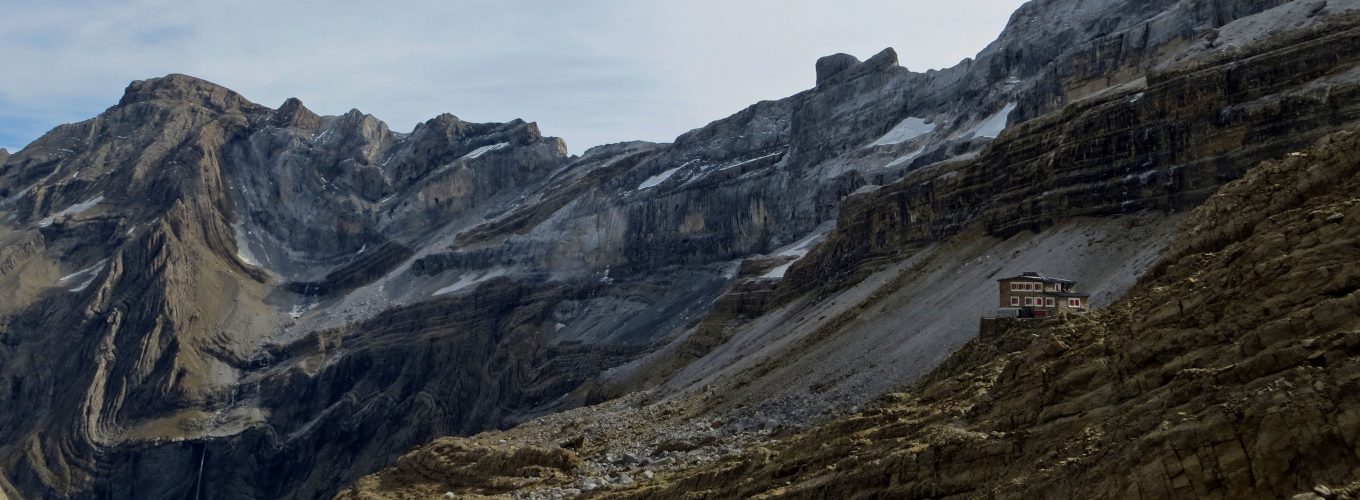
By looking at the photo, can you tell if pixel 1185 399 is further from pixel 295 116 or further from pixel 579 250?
pixel 295 116

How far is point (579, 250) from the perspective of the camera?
132 metres

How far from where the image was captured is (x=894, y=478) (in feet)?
82.6

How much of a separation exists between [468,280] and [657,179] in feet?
73.8

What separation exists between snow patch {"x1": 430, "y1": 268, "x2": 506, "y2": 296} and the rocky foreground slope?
101076mm

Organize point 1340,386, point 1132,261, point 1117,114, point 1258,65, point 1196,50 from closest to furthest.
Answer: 1. point 1340,386
2. point 1132,261
3. point 1258,65
4. point 1117,114
5. point 1196,50

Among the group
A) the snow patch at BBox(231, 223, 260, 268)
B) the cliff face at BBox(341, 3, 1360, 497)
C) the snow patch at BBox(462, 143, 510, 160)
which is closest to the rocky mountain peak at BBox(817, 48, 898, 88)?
the cliff face at BBox(341, 3, 1360, 497)

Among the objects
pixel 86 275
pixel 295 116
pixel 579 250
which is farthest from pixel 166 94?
pixel 579 250

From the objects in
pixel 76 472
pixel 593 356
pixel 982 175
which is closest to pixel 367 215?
pixel 76 472

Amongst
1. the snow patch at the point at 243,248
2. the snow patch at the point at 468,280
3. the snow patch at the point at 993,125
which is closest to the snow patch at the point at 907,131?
the snow patch at the point at 993,125

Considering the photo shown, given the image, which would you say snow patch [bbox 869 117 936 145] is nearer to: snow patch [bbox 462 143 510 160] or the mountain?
the mountain

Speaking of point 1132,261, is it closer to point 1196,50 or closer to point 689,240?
point 1196,50

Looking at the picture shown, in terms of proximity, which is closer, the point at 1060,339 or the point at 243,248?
the point at 1060,339

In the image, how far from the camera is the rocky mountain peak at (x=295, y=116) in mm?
Answer: 194750

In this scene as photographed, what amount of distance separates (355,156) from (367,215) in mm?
14135
